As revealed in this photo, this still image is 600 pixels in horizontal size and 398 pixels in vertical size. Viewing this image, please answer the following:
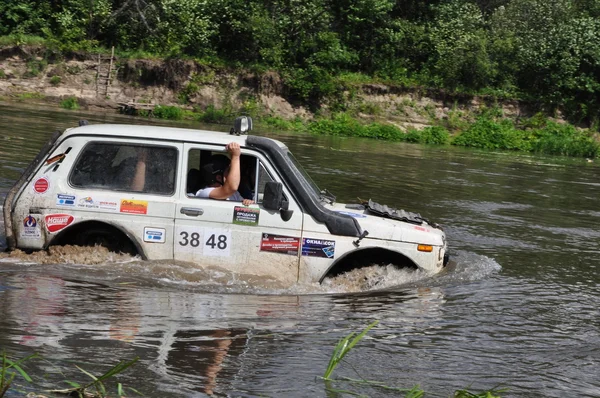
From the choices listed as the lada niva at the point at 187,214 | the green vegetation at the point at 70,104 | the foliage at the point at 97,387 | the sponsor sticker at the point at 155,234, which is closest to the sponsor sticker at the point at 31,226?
the lada niva at the point at 187,214

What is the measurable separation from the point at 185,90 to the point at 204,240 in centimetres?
3768

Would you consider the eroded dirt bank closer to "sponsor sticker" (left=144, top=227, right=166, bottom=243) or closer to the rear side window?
the rear side window

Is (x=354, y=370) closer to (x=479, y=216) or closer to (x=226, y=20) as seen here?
(x=479, y=216)

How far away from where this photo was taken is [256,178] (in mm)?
8461

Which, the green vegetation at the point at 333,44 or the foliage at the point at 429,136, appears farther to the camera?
the green vegetation at the point at 333,44

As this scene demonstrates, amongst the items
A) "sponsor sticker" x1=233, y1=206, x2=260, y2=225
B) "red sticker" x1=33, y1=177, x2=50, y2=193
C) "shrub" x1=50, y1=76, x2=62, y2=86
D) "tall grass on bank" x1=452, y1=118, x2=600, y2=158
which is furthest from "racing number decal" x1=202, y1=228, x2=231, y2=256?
"shrub" x1=50, y1=76, x2=62, y2=86

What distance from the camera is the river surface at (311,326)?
19.0 ft

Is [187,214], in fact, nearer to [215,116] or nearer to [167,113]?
[167,113]

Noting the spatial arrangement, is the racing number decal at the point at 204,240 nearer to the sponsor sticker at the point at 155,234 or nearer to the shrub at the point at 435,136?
the sponsor sticker at the point at 155,234

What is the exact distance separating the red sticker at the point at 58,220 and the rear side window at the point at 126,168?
1.03ft

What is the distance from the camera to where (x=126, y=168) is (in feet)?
27.9

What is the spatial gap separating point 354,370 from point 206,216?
8.98 ft

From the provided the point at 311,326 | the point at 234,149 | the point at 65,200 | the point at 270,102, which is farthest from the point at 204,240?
the point at 270,102

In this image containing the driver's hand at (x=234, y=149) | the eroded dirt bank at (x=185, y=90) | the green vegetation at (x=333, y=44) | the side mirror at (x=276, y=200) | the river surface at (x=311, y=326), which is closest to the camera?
the river surface at (x=311, y=326)
